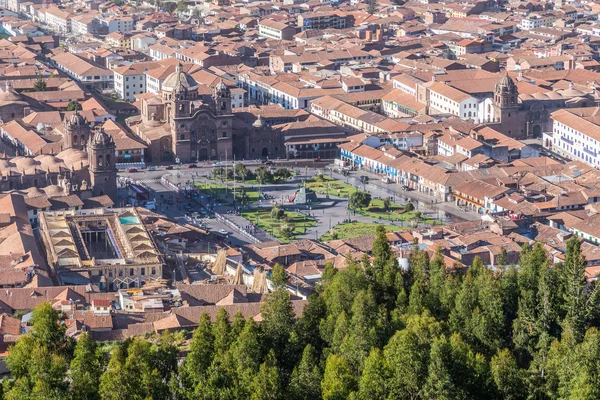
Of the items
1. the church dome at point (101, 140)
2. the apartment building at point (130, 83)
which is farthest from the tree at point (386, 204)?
the apartment building at point (130, 83)

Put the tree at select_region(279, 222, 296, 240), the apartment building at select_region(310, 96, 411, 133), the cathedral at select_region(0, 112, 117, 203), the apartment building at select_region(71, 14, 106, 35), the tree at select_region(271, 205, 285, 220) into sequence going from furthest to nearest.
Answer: the apartment building at select_region(71, 14, 106, 35)
the apartment building at select_region(310, 96, 411, 133)
the cathedral at select_region(0, 112, 117, 203)
the tree at select_region(271, 205, 285, 220)
the tree at select_region(279, 222, 296, 240)

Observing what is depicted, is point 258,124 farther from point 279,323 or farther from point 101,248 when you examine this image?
point 279,323

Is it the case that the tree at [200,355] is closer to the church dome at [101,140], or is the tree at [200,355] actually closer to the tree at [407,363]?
the tree at [407,363]

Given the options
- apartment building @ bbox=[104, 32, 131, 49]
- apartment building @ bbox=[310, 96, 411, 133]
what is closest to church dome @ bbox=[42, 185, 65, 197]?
apartment building @ bbox=[310, 96, 411, 133]

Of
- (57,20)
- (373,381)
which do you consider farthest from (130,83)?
(373,381)

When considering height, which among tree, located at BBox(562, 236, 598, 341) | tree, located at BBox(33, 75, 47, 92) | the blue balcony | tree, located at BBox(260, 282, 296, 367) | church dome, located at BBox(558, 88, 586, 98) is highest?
tree, located at BBox(562, 236, 598, 341)

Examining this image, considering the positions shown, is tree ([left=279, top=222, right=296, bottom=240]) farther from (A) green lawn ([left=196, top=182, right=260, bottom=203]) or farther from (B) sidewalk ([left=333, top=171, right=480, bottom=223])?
(B) sidewalk ([left=333, top=171, right=480, bottom=223])
